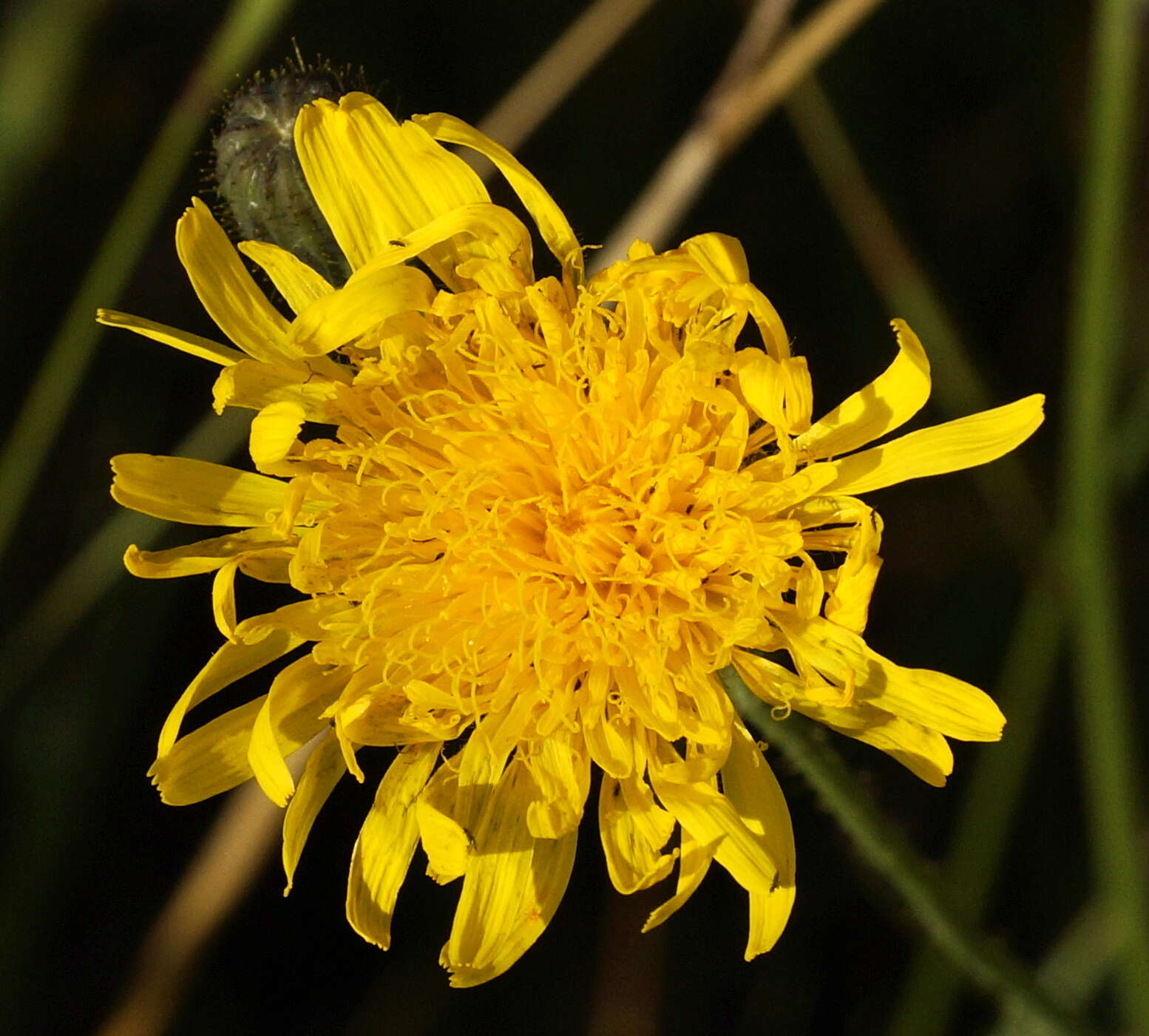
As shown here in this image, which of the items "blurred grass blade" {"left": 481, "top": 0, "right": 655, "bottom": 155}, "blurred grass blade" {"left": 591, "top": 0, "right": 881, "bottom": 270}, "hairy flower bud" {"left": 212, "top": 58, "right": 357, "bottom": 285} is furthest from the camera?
"blurred grass blade" {"left": 481, "top": 0, "right": 655, "bottom": 155}

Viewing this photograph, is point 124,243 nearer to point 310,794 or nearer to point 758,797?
point 310,794

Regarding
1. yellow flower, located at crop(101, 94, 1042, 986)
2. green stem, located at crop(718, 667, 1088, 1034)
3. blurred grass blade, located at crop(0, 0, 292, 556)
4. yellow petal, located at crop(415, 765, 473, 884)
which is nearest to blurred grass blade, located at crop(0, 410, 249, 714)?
blurred grass blade, located at crop(0, 0, 292, 556)

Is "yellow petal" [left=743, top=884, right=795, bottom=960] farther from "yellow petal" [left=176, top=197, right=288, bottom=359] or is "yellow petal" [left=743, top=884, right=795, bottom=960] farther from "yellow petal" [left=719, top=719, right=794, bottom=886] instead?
"yellow petal" [left=176, top=197, right=288, bottom=359]

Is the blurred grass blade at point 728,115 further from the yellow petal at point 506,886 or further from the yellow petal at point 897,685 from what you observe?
the yellow petal at point 506,886

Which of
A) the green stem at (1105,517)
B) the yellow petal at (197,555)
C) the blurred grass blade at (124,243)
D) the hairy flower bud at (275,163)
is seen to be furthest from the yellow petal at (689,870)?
the blurred grass blade at (124,243)

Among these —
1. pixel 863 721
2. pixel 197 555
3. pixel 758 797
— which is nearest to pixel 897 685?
pixel 863 721

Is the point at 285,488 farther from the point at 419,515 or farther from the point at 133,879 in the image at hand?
the point at 133,879

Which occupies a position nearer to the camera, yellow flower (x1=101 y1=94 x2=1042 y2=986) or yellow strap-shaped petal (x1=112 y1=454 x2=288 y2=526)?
yellow flower (x1=101 y1=94 x2=1042 y2=986)
